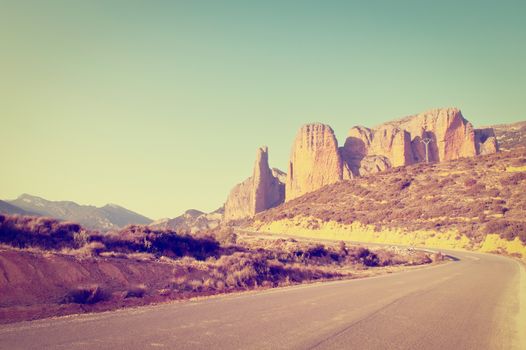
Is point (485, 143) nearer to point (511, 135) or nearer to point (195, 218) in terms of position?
point (511, 135)

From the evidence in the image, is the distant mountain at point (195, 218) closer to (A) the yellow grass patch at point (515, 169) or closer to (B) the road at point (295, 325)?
(A) the yellow grass patch at point (515, 169)

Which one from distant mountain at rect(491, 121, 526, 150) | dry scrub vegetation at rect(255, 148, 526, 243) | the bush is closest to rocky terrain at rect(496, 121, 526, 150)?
distant mountain at rect(491, 121, 526, 150)

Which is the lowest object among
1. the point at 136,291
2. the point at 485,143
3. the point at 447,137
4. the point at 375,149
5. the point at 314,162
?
the point at 136,291

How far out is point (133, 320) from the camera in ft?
24.5

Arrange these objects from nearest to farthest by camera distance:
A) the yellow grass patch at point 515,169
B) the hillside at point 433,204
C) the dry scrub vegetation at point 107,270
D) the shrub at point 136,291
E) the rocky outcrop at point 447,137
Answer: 1. the dry scrub vegetation at point 107,270
2. the shrub at point 136,291
3. the hillside at point 433,204
4. the yellow grass patch at point 515,169
5. the rocky outcrop at point 447,137

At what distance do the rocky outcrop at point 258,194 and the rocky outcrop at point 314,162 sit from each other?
30.6 feet

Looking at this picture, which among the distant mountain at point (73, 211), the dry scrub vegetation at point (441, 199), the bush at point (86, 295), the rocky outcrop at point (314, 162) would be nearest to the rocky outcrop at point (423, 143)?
the rocky outcrop at point (314, 162)

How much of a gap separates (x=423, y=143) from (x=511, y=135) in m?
40.7

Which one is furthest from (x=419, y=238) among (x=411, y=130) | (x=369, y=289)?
(x=411, y=130)

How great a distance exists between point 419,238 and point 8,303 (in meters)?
46.7

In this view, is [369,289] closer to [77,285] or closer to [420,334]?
[420,334]

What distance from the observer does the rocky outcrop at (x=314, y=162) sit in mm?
109938

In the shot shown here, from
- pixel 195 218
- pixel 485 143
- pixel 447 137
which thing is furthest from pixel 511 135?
pixel 195 218

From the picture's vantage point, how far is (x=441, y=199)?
53531mm
